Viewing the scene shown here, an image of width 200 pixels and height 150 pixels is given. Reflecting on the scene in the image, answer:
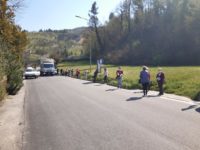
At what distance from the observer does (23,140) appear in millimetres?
12523

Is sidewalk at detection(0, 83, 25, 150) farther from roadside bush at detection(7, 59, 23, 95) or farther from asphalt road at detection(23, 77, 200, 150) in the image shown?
roadside bush at detection(7, 59, 23, 95)

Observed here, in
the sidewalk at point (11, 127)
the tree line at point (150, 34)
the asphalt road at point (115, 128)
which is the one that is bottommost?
the sidewalk at point (11, 127)

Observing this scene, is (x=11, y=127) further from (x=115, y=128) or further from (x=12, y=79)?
(x=12, y=79)

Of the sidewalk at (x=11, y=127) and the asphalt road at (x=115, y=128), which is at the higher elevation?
the asphalt road at (x=115, y=128)

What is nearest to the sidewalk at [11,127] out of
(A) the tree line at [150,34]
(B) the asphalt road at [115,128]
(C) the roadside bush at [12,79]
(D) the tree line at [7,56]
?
(B) the asphalt road at [115,128]

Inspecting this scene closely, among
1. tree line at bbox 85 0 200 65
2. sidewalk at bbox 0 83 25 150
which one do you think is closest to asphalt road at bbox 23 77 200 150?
sidewalk at bbox 0 83 25 150

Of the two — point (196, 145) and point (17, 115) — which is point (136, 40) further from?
point (196, 145)

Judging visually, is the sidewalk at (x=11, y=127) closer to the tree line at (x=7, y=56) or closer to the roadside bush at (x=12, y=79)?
the tree line at (x=7, y=56)

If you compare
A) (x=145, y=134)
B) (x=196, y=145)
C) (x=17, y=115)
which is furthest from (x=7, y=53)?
(x=196, y=145)

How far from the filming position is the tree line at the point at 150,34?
87.6 m

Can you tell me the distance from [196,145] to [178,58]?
77548 millimetres

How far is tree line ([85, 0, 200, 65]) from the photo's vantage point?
87562 millimetres

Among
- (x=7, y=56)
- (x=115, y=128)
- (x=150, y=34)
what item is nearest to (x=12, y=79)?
(x=7, y=56)

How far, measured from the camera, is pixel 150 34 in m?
110
